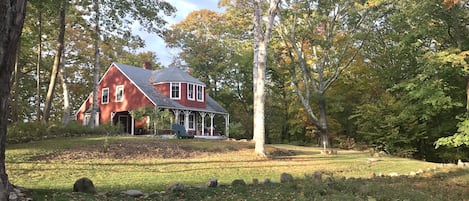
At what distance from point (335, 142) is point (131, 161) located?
70.1 feet

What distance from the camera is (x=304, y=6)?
2502cm

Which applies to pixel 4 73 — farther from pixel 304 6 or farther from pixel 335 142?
pixel 335 142

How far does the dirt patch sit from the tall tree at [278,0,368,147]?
11747 millimetres

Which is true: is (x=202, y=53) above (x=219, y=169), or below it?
above

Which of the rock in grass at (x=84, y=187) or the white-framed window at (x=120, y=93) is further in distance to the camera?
the white-framed window at (x=120, y=93)

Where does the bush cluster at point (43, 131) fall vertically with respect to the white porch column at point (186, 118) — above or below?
below

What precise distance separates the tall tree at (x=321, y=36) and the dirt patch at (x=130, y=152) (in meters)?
11.7

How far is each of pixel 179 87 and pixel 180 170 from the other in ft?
58.5

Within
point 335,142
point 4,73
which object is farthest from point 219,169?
point 335,142

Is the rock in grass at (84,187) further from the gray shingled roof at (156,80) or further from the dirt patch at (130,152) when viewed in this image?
the gray shingled roof at (156,80)

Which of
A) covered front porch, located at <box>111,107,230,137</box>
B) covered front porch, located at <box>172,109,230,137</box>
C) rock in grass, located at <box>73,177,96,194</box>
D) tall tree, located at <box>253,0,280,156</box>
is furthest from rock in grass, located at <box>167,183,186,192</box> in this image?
covered front porch, located at <box>172,109,230,137</box>

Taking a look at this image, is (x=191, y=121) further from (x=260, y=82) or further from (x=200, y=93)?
(x=260, y=82)

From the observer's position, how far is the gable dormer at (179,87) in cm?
2927

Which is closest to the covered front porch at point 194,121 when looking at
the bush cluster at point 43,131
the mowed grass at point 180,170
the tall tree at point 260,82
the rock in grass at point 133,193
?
the bush cluster at point 43,131
